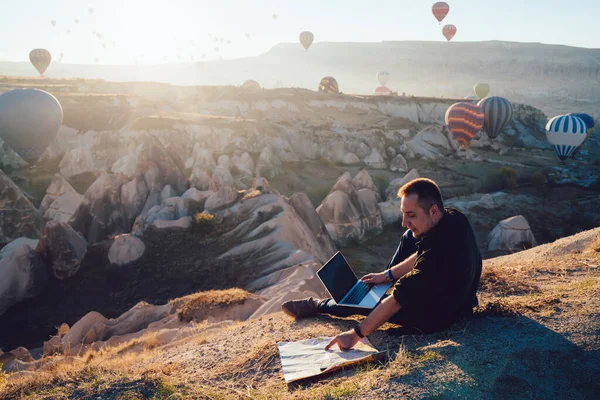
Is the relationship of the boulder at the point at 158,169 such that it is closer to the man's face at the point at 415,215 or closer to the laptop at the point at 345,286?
the laptop at the point at 345,286

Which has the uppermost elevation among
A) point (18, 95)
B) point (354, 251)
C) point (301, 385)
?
point (18, 95)

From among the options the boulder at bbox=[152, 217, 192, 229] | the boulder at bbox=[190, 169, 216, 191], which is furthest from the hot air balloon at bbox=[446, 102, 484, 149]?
the boulder at bbox=[152, 217, 192, 229]

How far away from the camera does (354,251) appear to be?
23344 millimetres

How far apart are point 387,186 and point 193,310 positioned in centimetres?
2498

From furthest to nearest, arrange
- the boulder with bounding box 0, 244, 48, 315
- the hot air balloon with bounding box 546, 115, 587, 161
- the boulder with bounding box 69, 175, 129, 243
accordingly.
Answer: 1. the hot air balloon with bounding box 546, 115, 587, 161
2. the boulder with bounding box 69, 175, 129, 243
3. the boulder with bounding box 0, 244, 48, 315

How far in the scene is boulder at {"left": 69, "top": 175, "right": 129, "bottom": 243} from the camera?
19.3 m

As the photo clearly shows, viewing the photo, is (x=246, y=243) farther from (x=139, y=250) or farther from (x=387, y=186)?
(x=387, y=186)

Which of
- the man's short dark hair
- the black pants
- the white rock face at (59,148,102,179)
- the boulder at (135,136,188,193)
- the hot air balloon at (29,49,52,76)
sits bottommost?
the black pants

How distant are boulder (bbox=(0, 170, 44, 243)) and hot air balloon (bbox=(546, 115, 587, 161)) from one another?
42.1 meters

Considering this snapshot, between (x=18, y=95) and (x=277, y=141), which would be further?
(x=277, y=141)

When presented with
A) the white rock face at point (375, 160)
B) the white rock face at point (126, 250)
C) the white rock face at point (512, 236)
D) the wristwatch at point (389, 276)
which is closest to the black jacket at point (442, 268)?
the wristwatch at point (389, 276)

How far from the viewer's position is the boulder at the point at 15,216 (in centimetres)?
2123

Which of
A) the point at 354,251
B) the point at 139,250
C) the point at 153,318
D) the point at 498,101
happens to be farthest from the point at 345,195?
the point at 498,101

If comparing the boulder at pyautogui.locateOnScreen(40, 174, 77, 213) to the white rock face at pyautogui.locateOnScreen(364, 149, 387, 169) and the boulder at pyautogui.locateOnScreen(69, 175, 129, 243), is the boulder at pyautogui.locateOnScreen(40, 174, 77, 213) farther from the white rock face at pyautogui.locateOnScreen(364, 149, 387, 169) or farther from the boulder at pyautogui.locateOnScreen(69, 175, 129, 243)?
the white rock face at pyautogui.locateOnScreen(364, 149, 387, 169)
